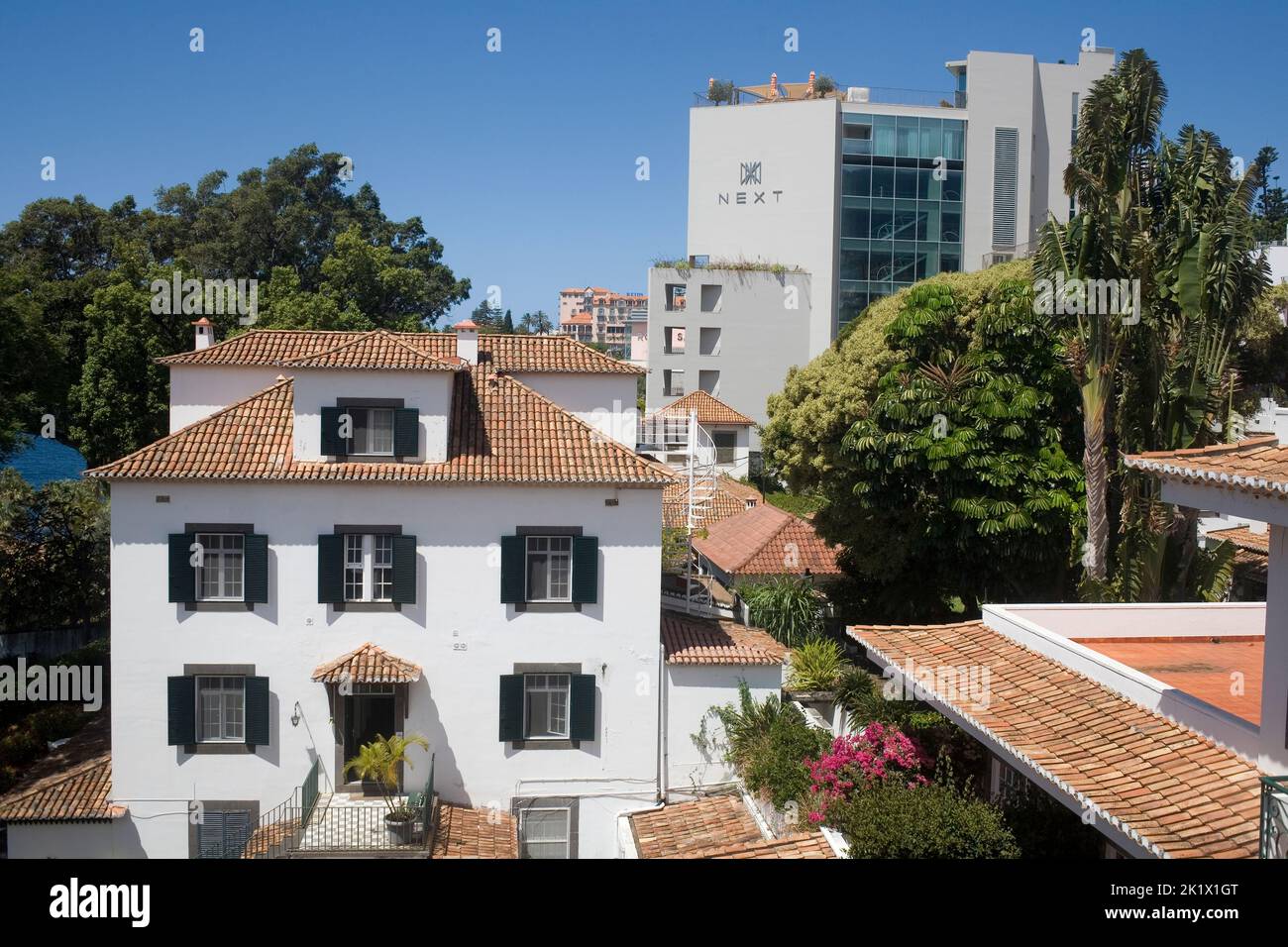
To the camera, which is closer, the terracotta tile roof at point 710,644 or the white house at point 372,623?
the white house at point 372,623

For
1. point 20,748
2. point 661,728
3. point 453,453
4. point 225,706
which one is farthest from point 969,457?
point 20,748

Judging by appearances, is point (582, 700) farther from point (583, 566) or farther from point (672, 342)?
point (672, 342)

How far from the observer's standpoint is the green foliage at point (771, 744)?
16.1m

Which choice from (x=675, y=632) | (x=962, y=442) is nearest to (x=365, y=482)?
(x=675, y=632)

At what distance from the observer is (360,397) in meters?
18.7

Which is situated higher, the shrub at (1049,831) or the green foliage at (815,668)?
the shrub at (1049,831)

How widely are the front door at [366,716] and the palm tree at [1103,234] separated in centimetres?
1237

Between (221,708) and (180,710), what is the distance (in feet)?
2.06

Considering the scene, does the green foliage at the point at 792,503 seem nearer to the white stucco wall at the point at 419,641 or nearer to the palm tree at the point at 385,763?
the white stucco wall at the point at 419,641

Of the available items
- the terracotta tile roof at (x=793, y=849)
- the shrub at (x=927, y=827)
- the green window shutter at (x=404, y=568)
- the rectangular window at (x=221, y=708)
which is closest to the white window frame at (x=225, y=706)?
the rectangular window at (x=221, y=708)

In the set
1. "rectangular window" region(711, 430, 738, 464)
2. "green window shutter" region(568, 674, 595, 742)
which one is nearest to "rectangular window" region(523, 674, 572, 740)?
"green window shutter" region(568, 674, 595, 742)
